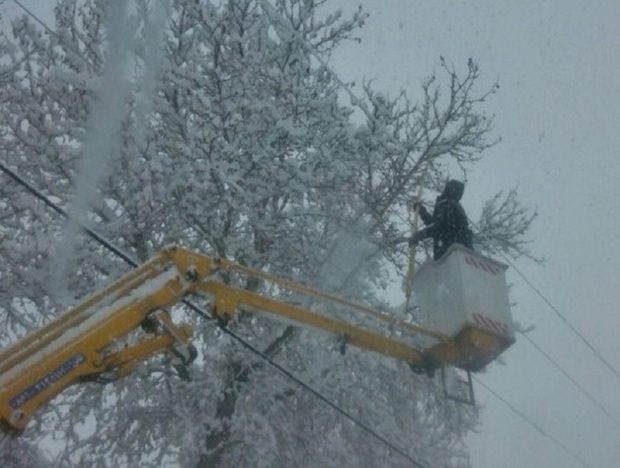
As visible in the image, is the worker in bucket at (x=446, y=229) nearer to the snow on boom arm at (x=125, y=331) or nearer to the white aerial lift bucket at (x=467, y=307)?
the white aerial lift bucket at (x=467, y=307)

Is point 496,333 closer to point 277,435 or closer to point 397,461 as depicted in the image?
point 277,435

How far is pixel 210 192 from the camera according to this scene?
8.30m

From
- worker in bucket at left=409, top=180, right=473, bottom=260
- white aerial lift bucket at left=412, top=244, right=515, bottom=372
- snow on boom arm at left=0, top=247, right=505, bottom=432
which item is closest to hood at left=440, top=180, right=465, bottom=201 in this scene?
worker in bucket at left=409, top=180, right=473, bottom=260

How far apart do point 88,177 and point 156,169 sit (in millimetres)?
1087

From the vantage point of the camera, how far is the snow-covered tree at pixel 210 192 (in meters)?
8.06

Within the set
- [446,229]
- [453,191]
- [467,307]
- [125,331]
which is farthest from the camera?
[453,191]

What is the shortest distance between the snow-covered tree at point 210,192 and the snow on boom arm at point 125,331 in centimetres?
231

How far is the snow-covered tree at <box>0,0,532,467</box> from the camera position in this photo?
806 centimetres

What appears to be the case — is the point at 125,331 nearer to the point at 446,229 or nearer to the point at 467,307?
the point at 467,307

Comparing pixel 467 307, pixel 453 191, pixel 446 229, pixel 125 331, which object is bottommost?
pixel 125 331

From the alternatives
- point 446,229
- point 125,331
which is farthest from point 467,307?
point 125,331

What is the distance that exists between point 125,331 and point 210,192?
3.87 m

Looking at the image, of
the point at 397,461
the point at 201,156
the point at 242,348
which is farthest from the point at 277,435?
the point at 201,156

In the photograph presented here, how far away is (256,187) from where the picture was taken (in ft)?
28.5
